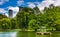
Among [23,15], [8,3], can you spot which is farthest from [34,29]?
[8,3]

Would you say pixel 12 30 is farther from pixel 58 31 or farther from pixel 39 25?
pixel 58 31

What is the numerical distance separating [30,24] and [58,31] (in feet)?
4.13

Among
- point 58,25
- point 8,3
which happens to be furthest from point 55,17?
point 8,3

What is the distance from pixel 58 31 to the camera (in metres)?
7.84

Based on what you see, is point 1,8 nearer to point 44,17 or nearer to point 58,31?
point 44,17

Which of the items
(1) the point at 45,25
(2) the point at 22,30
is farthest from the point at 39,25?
(2) the point at 22,30

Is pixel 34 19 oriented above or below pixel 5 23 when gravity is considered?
above

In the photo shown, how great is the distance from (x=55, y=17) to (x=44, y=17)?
51 centimetres

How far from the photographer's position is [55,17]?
313 inches

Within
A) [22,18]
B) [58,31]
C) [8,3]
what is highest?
[8,3]

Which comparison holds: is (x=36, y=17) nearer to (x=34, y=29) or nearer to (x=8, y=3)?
(x=34, y=29)

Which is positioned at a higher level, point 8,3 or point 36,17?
point 8,3

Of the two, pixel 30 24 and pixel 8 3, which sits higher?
pixel 8 3

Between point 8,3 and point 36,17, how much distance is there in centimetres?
138
